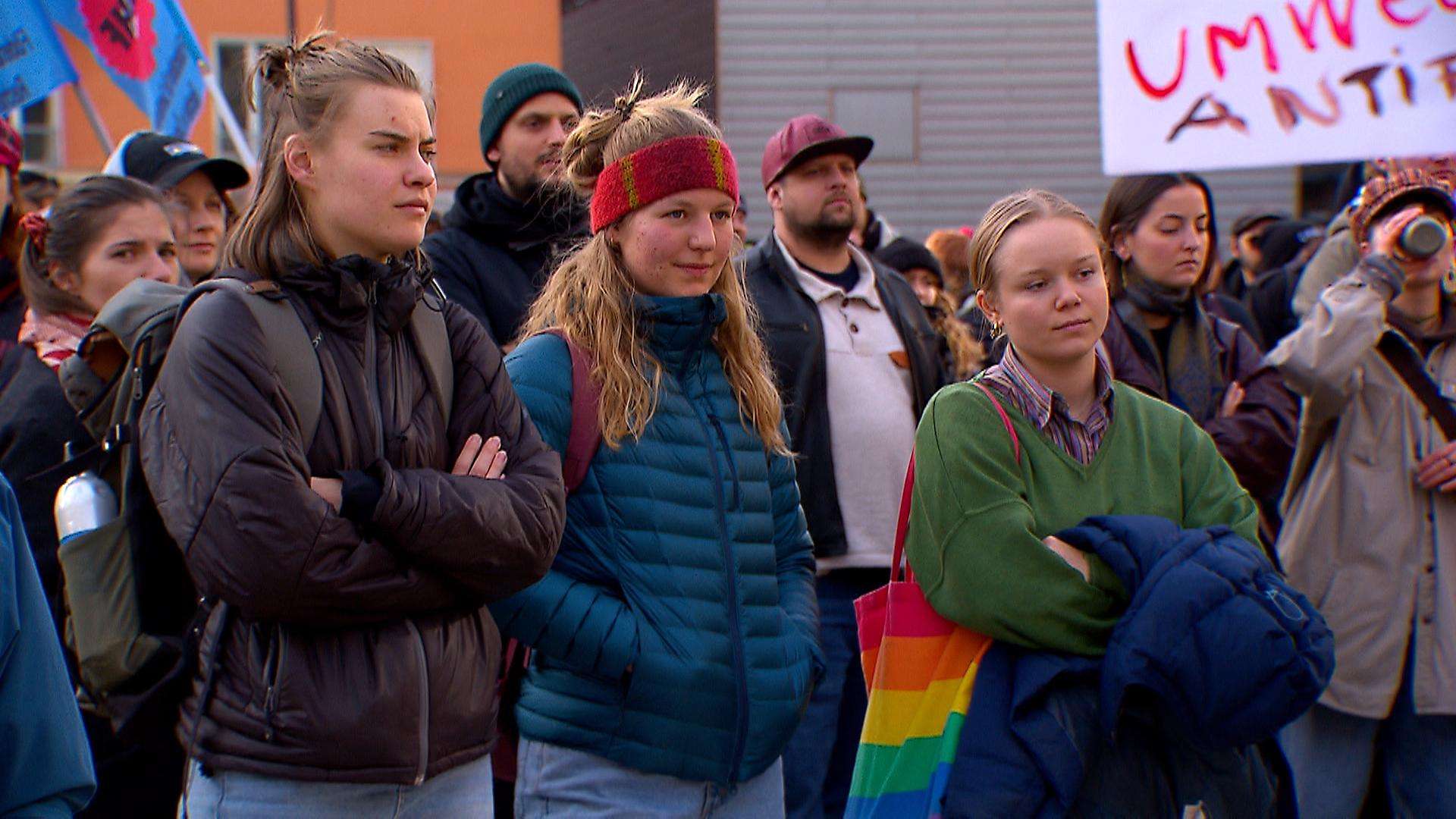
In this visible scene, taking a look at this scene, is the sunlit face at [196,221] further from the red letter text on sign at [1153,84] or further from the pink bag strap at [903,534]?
the red letter text on sign at [1153,84]

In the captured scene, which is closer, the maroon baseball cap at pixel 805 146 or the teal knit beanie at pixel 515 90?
the teal knit beanie at pixel 515 90

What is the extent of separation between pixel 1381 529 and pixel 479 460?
3187 mm

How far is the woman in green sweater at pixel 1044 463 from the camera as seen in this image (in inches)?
111

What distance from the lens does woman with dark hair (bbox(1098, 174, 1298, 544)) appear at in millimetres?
4656

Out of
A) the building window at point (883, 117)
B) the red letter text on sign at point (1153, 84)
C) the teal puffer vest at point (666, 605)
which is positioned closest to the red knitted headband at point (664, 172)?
the teal puffer vest at point (666, 605)

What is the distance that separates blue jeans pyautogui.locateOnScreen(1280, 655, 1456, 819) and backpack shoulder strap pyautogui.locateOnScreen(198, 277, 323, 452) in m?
3.34

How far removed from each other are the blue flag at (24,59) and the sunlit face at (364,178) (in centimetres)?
303

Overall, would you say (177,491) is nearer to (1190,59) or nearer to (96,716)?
(96,716)

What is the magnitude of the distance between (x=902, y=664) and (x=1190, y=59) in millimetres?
3922

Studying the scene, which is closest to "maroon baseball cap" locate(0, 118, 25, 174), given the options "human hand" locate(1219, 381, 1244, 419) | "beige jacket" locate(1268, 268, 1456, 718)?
"human hand" locate(1219, 381, 1244, 419)

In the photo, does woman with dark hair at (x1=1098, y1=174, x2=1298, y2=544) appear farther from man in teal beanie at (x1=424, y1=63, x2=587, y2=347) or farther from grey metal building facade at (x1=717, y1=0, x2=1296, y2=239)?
grey metal building facade at (x1=717, y1=0, x2=1296, y2=239)

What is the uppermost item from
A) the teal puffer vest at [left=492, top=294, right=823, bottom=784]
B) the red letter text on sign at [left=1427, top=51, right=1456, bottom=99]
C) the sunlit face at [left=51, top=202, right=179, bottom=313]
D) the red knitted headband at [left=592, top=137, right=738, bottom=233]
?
the red letter text on sign at [left=1427, top=51, right=1456, bottom=99]

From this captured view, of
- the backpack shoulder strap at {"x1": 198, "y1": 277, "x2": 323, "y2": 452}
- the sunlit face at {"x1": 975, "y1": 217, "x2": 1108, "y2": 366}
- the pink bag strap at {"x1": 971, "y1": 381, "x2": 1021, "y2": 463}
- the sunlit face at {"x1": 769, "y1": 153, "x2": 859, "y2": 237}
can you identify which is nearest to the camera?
the backpack shoulder strap at {"x1": 198, "y1": 277, "x2": 323, "y2": 452}

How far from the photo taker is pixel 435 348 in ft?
9.55
